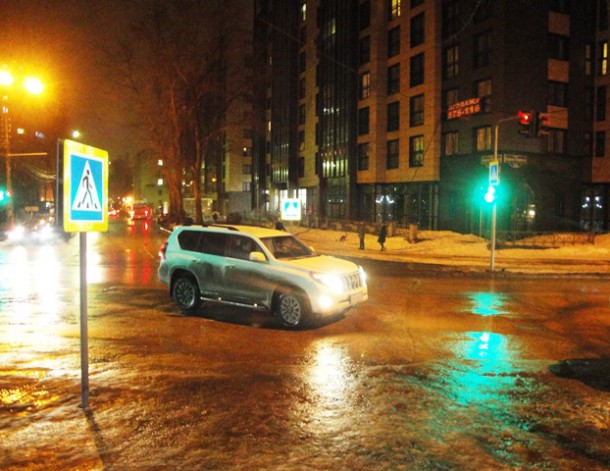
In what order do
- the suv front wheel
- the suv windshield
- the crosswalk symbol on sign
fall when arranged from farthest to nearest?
1. the suv windshield
2. the suv front wheel
3. the crosswalk symbol on sign

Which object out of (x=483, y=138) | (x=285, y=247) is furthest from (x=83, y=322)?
(x=483, y=138)

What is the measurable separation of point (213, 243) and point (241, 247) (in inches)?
28.2

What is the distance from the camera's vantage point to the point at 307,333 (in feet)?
32.0

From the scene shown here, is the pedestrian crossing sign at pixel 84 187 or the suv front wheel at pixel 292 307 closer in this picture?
the pedestrian crossing sign at pixel 84 187

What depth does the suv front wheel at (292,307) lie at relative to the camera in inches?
392

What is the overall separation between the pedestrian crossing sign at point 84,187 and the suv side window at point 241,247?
15.8 ft

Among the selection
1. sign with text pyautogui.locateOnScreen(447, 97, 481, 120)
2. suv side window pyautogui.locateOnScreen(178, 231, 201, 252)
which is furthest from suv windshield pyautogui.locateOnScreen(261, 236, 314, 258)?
sign with text pyautogui.locateOnScreen(447, 97, 481, 120)

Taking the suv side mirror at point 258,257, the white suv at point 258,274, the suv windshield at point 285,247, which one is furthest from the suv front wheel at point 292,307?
the suv windshield at point 285,247

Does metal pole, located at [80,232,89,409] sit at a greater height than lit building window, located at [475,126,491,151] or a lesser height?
lesser

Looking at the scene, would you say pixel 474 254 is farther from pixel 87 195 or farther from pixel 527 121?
pixel 87 195

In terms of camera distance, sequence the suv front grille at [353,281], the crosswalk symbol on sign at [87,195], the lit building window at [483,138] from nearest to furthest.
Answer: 1. the crosswalk symbol on sign at [87,195]
2. the suv front grille at [353,281]
3. the lit building window at [483,138]

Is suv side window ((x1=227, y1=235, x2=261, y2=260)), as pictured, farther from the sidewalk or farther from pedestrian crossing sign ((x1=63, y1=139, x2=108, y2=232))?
the sidewalk

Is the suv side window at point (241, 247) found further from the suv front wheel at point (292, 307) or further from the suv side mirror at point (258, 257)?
the suv front wheel at point (292, 307)

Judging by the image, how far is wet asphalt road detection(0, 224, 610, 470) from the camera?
495cm
